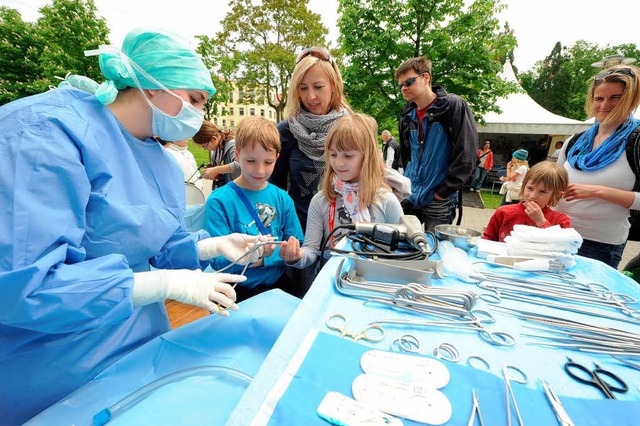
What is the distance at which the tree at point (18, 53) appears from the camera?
671 inches

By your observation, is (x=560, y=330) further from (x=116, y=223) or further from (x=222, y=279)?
(x=116, y=223)

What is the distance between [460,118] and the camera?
251cm

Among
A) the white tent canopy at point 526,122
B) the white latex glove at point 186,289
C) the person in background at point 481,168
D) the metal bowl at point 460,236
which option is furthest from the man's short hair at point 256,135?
the person in background at point 481,168

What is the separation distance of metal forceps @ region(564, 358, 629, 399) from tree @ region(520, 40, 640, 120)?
36494 mm

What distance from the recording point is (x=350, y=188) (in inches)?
69.2

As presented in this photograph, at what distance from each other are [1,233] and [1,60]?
26235mm

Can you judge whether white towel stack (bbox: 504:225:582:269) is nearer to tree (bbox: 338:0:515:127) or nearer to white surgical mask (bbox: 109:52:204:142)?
white surgical mask (bbox: 109:52:204:142)

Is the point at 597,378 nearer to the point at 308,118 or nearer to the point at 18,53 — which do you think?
the point at 308,118

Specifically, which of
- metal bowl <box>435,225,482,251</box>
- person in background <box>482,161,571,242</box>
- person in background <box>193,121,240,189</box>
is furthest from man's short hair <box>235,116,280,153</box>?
person in background <box>193,121,240,189</box>

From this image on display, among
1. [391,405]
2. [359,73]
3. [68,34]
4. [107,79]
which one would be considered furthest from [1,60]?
[391,405]

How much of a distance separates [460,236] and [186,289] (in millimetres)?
1213

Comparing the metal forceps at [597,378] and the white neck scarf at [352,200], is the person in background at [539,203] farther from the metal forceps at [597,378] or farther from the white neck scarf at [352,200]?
the metal forceps at [597,378]

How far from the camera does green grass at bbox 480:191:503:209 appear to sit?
333 inches

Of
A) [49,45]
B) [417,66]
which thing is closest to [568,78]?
[417,66]
